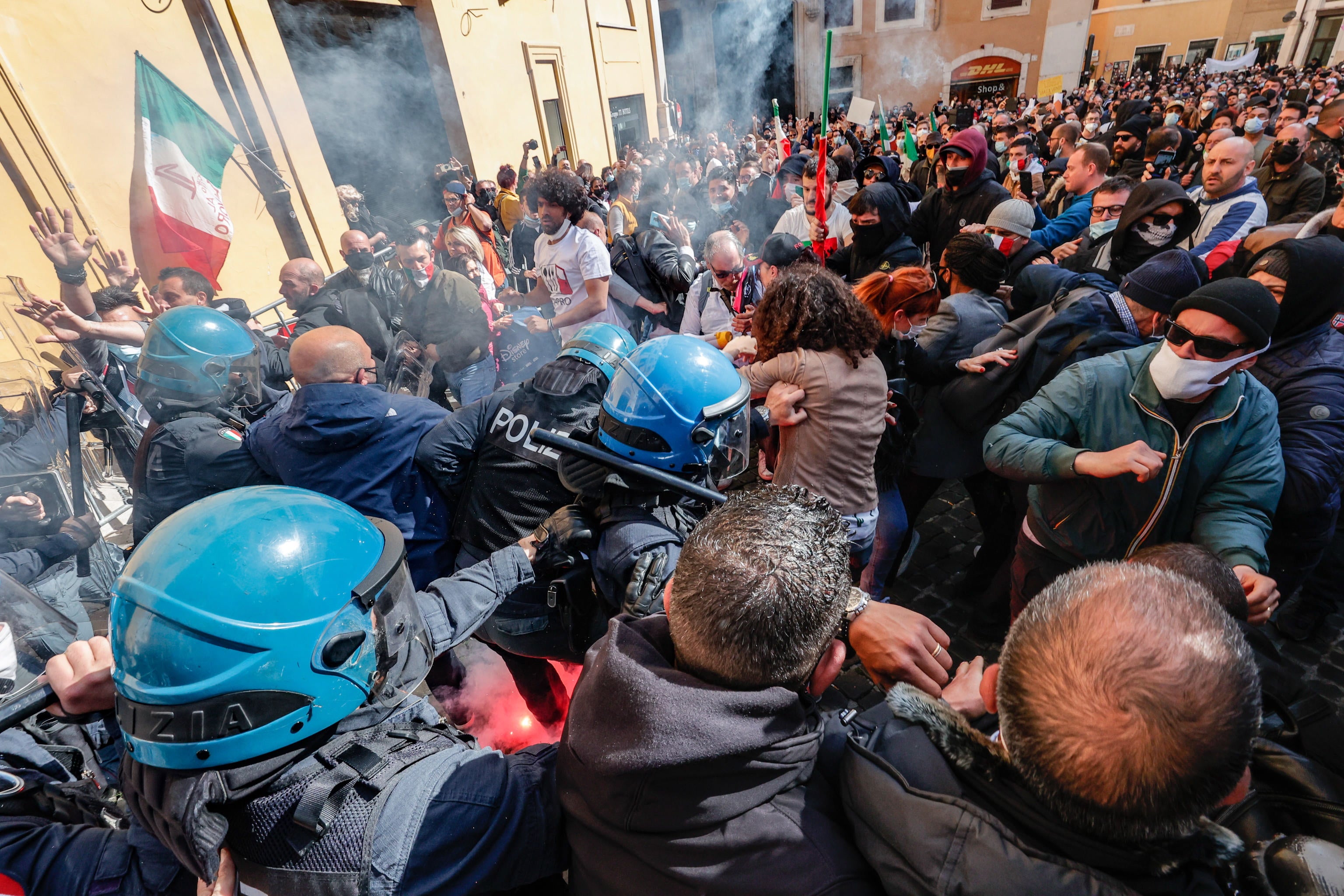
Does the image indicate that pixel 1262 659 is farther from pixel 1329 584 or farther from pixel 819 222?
pixel 819 222

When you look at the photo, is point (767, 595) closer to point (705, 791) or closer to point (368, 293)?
point (705, 791)

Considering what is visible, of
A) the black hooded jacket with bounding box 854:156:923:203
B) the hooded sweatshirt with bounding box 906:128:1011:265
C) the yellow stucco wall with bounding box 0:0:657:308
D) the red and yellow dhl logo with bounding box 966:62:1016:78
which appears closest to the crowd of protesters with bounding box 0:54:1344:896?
the hooded sweatshirt with bounding box 906:128:1011:265

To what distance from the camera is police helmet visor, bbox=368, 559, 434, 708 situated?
142 centimetres

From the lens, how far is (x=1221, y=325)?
194 centimetres

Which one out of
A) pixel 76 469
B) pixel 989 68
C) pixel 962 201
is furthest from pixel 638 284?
pixel 989 68

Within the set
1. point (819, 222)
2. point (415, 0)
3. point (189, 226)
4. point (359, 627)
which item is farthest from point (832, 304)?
point (415, 0)

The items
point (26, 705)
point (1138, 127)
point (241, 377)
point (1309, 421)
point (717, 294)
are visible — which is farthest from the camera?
point (1138, 127)

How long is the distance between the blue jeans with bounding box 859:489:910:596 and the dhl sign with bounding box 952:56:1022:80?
40.6 metres

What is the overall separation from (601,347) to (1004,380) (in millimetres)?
2013

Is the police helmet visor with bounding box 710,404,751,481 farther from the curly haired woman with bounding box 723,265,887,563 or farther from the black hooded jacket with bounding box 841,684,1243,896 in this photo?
the black hooded jacket with bounding box 841,684,1243,896

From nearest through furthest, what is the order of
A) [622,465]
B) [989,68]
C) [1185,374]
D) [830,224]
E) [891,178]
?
[622,465] < [1185,374] < [830,224] < [891,178] < [989,68]

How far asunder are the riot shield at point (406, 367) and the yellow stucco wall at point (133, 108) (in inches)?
158

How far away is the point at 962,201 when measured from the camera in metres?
5.48

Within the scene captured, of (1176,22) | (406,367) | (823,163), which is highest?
(1176,22)
